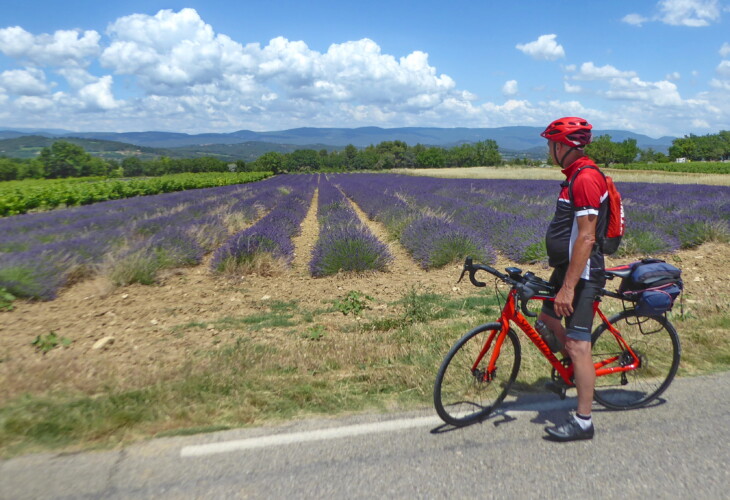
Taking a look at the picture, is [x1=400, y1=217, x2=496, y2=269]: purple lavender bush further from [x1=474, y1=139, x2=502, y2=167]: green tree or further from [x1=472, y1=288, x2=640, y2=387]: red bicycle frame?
[x1=474, y1=139, x2=502, y2=167]: green tree

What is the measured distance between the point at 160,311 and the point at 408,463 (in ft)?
13.3

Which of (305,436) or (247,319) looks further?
(247,319)

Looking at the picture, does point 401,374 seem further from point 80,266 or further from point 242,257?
point 80,266

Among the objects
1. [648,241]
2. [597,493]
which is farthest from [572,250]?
[648,241]

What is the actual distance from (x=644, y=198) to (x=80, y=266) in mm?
15350

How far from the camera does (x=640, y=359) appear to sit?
3.20 meters

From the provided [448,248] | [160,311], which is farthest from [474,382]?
[448,248]

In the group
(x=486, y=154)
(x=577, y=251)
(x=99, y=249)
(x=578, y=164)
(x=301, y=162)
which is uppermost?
(x=486, y=154)

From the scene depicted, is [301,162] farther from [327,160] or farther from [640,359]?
[640,359]

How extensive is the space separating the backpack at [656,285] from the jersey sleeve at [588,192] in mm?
665

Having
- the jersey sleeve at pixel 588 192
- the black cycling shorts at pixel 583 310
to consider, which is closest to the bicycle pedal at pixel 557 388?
the black cycling shorts at pixel 583 310

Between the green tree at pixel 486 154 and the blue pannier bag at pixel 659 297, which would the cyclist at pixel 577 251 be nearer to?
the blue pannier bag at pixel 659 297

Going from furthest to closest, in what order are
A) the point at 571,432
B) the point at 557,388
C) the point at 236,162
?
the point at 236,162 → the point at 557,388 → the point at 571,432

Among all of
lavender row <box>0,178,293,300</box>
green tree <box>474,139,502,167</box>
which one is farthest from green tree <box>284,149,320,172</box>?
lavender row <box>0,178,293,300</box>
